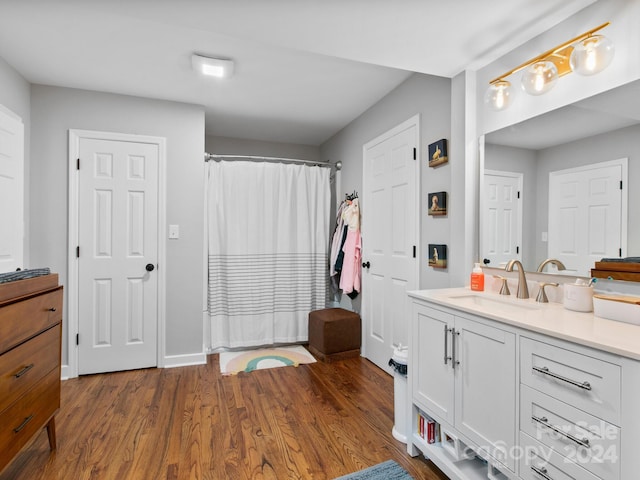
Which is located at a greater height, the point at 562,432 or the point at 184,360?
the point at 562,432

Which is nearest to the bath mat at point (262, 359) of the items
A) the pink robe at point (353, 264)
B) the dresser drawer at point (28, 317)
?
the pink robe at point (353, 264)

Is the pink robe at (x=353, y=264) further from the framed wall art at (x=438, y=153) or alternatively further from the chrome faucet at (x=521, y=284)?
the chrome faucet at (x=521, y=284)

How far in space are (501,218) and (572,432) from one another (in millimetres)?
1132

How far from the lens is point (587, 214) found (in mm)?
1480

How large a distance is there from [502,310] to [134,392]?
101 inches

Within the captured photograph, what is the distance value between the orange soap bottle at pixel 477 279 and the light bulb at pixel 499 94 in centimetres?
89

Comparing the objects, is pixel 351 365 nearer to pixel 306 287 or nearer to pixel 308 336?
pixel 308 336

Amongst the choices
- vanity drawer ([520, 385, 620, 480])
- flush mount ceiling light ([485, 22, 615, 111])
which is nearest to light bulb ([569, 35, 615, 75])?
flush mount ceiling light ([485, 22, 615, 111])

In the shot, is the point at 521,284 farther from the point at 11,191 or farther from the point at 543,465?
the point at 11,191

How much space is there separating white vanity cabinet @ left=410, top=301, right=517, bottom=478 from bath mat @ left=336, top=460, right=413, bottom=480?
0.61 ft

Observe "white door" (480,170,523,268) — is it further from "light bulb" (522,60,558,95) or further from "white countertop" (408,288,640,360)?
"light bulb" (522,60,558,95)

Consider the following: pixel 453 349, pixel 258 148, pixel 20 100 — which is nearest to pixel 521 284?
pixel 453 349

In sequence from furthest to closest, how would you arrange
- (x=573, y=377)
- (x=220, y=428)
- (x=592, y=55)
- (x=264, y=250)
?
(x=264, y=250) < (x=220, y=428) < (x=592, y=55) < (x=573, y=377)

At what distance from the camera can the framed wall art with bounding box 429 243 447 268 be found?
7.22 ft
